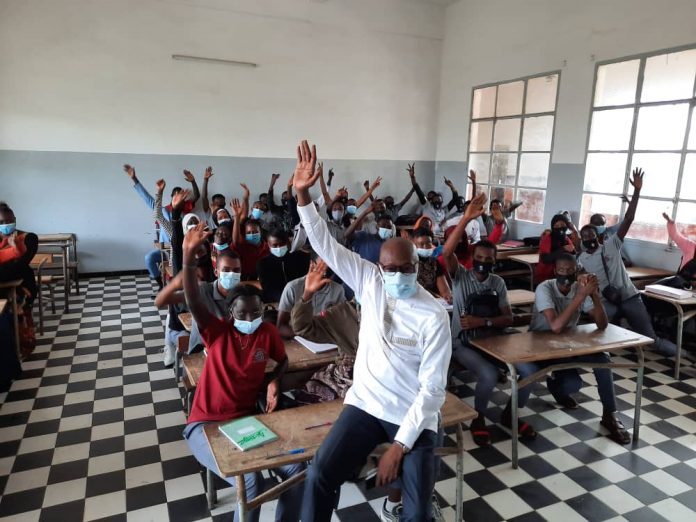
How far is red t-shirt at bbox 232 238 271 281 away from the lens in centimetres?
499

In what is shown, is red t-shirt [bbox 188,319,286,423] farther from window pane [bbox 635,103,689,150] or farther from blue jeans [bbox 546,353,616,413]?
window pane [bbox 635,103,689,150]

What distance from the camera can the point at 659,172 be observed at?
5.88 meters

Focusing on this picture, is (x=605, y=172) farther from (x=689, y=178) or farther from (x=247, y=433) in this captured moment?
(x=247, y=433)

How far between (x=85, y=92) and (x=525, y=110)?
6543mm

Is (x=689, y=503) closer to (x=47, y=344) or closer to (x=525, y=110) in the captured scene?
(x=47, y=344)

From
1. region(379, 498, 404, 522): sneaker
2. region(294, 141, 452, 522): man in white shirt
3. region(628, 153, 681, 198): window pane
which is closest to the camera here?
region(294, 141, 452, 522): man in white shirt

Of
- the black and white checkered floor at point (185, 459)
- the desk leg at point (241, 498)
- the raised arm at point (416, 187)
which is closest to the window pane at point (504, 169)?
the raised arm at point (416, 187)

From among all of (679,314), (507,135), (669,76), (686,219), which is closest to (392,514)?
(679,314)

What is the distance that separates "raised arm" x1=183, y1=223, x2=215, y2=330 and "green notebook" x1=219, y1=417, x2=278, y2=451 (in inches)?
21.3

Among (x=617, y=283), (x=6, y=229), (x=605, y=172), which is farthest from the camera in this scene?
(x=605, y=172)

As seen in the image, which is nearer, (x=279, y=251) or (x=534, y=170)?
(x=279, y=251)

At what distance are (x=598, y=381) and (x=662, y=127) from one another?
393cm

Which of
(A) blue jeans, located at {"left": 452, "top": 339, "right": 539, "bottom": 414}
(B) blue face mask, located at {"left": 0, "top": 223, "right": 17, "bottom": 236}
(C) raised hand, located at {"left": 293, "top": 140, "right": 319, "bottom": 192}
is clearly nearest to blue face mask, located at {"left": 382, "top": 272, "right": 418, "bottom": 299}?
(C) raised hand, located at {"left": 293, "top": 140, "right": 319, "bottom": 192}

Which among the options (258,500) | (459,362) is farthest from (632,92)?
(258,500)
